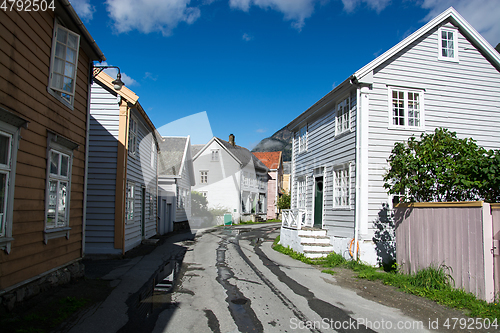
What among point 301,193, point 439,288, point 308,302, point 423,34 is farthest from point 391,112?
point 308,302

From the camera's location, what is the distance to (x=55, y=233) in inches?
279

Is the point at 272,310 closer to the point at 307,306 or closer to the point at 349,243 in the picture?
the point at 307,306

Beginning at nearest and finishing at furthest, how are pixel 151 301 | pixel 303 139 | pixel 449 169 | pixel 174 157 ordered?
pixel 151 301 < pixel 449 169 < pixel 303 139 < pixel 174 157

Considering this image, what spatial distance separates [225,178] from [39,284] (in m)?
29.8

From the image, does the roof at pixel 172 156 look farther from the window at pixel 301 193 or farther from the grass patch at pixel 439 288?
the grass patch at pixel 439 288

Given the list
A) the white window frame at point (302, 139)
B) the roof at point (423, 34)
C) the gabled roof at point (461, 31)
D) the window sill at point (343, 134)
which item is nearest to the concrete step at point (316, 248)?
the window sill at point (343, 134)

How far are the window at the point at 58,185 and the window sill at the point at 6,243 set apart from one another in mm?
1198

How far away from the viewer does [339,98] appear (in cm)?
1324

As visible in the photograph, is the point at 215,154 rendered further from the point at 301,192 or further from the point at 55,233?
the point at 55,233

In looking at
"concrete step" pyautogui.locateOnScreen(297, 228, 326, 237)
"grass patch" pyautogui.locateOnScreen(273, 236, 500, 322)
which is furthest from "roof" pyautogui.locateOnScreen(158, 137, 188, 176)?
"grass patch" pyautogui.locateOnScreen(273, 236, 500, 322)

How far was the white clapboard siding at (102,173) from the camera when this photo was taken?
12.0 meters

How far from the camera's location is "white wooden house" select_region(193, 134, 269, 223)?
35625 millimetres

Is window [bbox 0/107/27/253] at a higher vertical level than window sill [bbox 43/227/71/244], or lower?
higher

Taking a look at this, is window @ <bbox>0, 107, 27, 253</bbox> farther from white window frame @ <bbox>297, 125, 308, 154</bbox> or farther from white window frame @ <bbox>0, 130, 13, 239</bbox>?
white window frame @ <bbox>297, 125, 308, 154</bbox>
